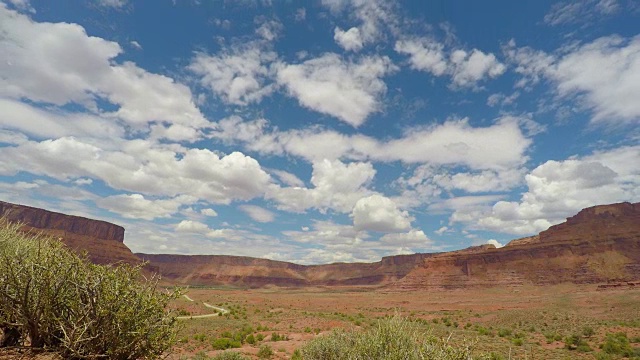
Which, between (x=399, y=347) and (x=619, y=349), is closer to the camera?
(x=399, y=347)

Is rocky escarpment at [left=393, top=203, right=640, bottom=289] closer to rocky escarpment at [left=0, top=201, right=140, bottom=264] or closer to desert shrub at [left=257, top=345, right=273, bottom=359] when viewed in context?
desert shrub at [left=257, top=345, right=273, bottom=359]

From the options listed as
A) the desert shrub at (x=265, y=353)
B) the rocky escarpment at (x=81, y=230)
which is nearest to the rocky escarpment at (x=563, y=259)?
the desert shrub at (x=265, y=353)

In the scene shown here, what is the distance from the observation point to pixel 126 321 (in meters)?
7.89

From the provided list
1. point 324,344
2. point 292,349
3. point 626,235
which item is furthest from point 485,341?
point 626,235

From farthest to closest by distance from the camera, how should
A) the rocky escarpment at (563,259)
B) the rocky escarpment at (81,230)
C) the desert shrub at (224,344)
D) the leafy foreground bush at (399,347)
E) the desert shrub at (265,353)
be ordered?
the rocky escarpment at (81,230) < the rocky escarpment at (563,259) < the desert shrub at (224,344) < the desert shrub at (265,353) < the leafy foreground bush at (399,347)

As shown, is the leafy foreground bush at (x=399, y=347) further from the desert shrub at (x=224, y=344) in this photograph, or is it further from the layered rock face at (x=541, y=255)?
the layered rock face at (x=541, y=255)

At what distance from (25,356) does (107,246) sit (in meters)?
189

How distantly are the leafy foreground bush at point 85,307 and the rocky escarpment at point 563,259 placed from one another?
141277 mm

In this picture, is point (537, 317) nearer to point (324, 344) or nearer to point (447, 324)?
point (447, 324)

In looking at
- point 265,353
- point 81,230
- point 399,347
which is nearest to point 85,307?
point 399,347

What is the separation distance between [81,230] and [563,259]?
222994mm

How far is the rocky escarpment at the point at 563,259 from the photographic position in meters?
118

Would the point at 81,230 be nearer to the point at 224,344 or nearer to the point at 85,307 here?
the point at 224,344

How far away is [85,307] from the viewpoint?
8.17 m
